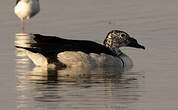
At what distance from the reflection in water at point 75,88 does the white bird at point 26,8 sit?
8162mm

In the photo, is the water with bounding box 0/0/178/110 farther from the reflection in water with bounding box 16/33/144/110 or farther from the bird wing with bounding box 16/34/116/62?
the bird wing with bounding box 16/34/116/62

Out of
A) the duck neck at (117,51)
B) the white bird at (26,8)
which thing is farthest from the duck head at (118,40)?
the white bird at (26,8)

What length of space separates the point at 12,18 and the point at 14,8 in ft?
2.68

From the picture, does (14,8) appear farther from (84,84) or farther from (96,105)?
(96,105)

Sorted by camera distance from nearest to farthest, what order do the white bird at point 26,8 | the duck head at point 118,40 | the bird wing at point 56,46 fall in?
the bird wing at point 56,46
the duck head at point 118,40
the white bird at point 26,8

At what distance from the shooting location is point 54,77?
62.0 ft

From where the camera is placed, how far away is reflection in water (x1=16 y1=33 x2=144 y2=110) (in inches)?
596

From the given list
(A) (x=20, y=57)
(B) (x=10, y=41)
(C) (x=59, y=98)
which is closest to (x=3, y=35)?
(B) (x=10, y=41)

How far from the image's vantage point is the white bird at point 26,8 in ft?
94.9

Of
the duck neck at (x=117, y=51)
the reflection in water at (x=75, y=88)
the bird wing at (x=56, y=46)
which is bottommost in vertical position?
the reflection in water at (x=75, y=88)

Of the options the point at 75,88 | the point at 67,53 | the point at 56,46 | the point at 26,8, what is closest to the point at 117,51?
the point at 67,53

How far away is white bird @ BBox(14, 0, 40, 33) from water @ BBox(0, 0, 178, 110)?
249mm

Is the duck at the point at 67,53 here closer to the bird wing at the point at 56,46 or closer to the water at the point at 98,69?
the bird wing at the point at 56,46

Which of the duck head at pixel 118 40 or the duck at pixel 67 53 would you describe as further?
the duck head at pixel 118 40
